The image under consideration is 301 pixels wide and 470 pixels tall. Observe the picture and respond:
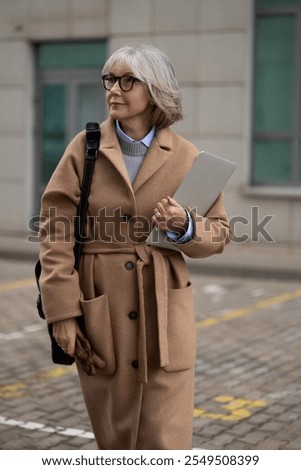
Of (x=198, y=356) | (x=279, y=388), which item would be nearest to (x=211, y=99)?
(x=198, y=356)

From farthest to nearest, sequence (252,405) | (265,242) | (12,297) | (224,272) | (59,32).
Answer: (59,32)
(265,242)
(224,272)
(12,297)
(252,405)

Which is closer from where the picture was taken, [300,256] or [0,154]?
[300,256]

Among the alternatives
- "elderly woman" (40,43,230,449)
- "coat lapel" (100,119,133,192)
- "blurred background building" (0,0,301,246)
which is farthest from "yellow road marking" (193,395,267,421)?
"blurred background building" (0,0,301,246)

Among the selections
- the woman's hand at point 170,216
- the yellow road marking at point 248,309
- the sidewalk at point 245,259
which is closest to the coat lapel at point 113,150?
the woman's hand at point 170,216

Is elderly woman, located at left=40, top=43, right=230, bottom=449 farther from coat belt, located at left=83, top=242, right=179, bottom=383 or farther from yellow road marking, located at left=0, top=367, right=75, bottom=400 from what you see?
yellow road marking, located at left=0, top=367, right=75, bottom=400

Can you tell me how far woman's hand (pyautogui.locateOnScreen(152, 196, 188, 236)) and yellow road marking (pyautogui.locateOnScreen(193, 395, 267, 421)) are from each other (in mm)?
2404

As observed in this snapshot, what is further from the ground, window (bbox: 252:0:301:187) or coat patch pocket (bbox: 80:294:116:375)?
window (bbox: 252:0:301:187)

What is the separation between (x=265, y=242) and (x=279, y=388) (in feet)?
27.9

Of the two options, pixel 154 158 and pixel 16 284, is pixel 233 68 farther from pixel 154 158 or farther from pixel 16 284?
pixel 154 158

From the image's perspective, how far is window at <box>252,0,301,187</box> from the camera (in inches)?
558

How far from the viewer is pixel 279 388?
19.6 feet

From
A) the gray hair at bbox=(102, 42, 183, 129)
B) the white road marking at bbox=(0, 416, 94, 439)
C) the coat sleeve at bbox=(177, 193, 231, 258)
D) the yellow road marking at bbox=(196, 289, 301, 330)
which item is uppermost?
the gray hair at bbox=(102, 42, 183, 129)

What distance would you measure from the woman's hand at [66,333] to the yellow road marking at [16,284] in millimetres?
7223
